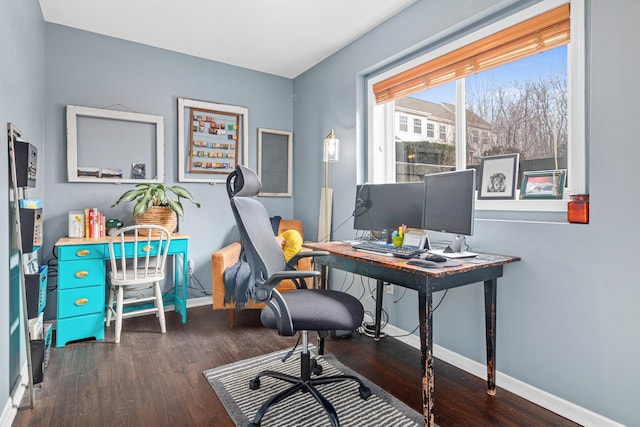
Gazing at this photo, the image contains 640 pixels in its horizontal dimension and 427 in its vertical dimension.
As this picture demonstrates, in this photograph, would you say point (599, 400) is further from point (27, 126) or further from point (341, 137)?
point (27, 126)

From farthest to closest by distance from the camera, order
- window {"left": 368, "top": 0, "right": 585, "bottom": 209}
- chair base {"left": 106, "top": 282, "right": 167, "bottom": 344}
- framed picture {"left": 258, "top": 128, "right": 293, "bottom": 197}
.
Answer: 1. framed picture {"left": 258, "top": 128, "right": 293, "bottom": 197}
2. chair base {"left": 106, "top": 282, "right": 167, "bottom": 344}
3. window {"left": 368, "top": 0, "right": 585, "bottom": 209}

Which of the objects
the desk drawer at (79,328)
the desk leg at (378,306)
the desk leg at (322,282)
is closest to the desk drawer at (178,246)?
the desk drawer at (79,328)

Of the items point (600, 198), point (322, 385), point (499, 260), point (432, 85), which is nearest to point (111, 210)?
point (322, 385)

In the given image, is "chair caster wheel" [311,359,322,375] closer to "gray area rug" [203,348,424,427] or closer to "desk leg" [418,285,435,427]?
"gray area rug" [203,348,424,427]

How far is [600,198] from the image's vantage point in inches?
63.9

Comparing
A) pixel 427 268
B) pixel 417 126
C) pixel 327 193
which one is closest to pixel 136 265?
pixel 327 193

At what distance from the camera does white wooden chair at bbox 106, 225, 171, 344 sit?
267 centimetres

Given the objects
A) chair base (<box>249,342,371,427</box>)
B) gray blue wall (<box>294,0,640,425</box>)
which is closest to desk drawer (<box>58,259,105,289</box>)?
chair base (<box>249,342,371,427</box>)

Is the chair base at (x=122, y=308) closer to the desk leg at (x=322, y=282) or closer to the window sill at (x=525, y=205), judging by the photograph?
the desk leg at (x=322, y=282)

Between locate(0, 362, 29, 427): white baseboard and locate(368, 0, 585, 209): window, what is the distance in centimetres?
282

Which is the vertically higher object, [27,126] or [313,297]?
[27,126]

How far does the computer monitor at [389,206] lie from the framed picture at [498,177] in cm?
38

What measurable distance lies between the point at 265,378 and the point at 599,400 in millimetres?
1705

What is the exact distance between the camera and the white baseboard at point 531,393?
65.5 inches
